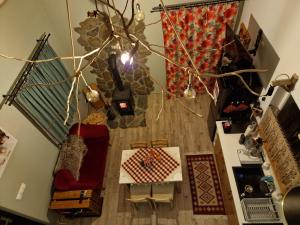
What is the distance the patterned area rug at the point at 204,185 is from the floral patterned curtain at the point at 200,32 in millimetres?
1874

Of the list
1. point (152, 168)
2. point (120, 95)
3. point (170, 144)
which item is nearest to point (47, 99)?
point (120, 95)

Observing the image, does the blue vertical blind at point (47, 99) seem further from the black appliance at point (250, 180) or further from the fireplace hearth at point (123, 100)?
the black appliance at point (250, 180)

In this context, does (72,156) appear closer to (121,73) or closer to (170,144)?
(170,144)

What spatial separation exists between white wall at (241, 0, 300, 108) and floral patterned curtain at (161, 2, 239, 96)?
798 millimetres

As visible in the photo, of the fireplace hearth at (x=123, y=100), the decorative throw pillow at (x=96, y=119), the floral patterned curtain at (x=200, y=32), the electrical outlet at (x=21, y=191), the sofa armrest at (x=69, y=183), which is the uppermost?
the floral patterned curtain at (x=200, y=32)

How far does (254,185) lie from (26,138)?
3345mm

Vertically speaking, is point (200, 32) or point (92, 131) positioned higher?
point (200, 32)

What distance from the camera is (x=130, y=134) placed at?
4992 mm

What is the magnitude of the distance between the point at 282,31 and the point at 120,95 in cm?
321

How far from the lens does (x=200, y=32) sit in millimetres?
4215

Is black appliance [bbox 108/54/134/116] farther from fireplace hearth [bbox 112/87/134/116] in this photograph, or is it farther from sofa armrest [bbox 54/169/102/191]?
sofa armrest [bbox 54/169/102/191]

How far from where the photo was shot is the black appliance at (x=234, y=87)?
3.30 m

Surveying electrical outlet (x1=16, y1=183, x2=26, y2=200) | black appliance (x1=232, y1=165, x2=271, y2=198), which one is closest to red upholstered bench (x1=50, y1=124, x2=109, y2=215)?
electrical outlet (x1=16, y1=183, x2=26, y2=200)

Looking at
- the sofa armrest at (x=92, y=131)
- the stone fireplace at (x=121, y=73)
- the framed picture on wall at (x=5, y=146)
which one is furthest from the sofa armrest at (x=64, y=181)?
the stone fireplace at (x=121, y=73)
